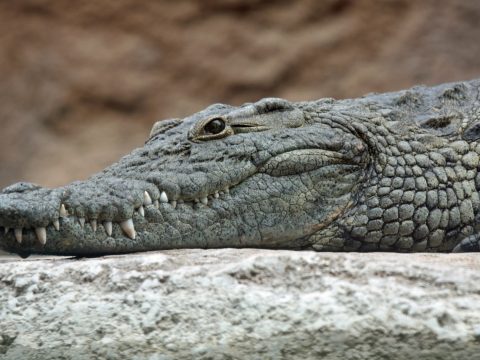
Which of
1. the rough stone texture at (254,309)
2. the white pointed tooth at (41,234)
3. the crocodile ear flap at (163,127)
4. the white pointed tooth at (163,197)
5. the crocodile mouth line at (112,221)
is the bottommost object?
the rough stone texture at (254,309)

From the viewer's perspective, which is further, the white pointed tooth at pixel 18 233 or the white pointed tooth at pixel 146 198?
the white pointed tooth at pixel 146 198

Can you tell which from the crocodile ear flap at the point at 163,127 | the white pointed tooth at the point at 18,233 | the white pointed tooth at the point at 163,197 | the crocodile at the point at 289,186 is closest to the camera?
the white pointed tooth at the point at 18,233

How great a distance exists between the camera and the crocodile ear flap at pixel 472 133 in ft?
11.9

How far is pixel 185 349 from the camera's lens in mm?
2234

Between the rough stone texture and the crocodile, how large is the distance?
412 mm

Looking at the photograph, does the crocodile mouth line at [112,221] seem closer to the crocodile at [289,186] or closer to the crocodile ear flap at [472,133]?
the crocodile at [289,186]

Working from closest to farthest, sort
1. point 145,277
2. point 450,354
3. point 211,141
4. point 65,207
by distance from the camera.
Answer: point 450,354 → point 145,277 → point 65,207 → point 211,141

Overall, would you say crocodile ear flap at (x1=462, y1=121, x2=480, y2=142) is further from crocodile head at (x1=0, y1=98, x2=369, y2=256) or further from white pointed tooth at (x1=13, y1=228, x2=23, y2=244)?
white pointed tooth at (x1=13, y1=228, x2=23, y2=244)

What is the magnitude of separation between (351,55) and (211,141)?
14.3 feet

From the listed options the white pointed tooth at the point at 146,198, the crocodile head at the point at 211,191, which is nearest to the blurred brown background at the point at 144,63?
the crocodile head at the point at 211,191

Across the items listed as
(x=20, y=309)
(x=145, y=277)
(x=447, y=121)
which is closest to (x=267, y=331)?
(x=145, y=277)

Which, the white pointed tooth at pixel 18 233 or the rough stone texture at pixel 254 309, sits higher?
the white pointed tooth at pixel 18 233

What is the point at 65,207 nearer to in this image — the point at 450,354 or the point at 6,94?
the point at 450,354

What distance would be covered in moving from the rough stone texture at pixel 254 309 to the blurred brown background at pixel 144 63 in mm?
5074
